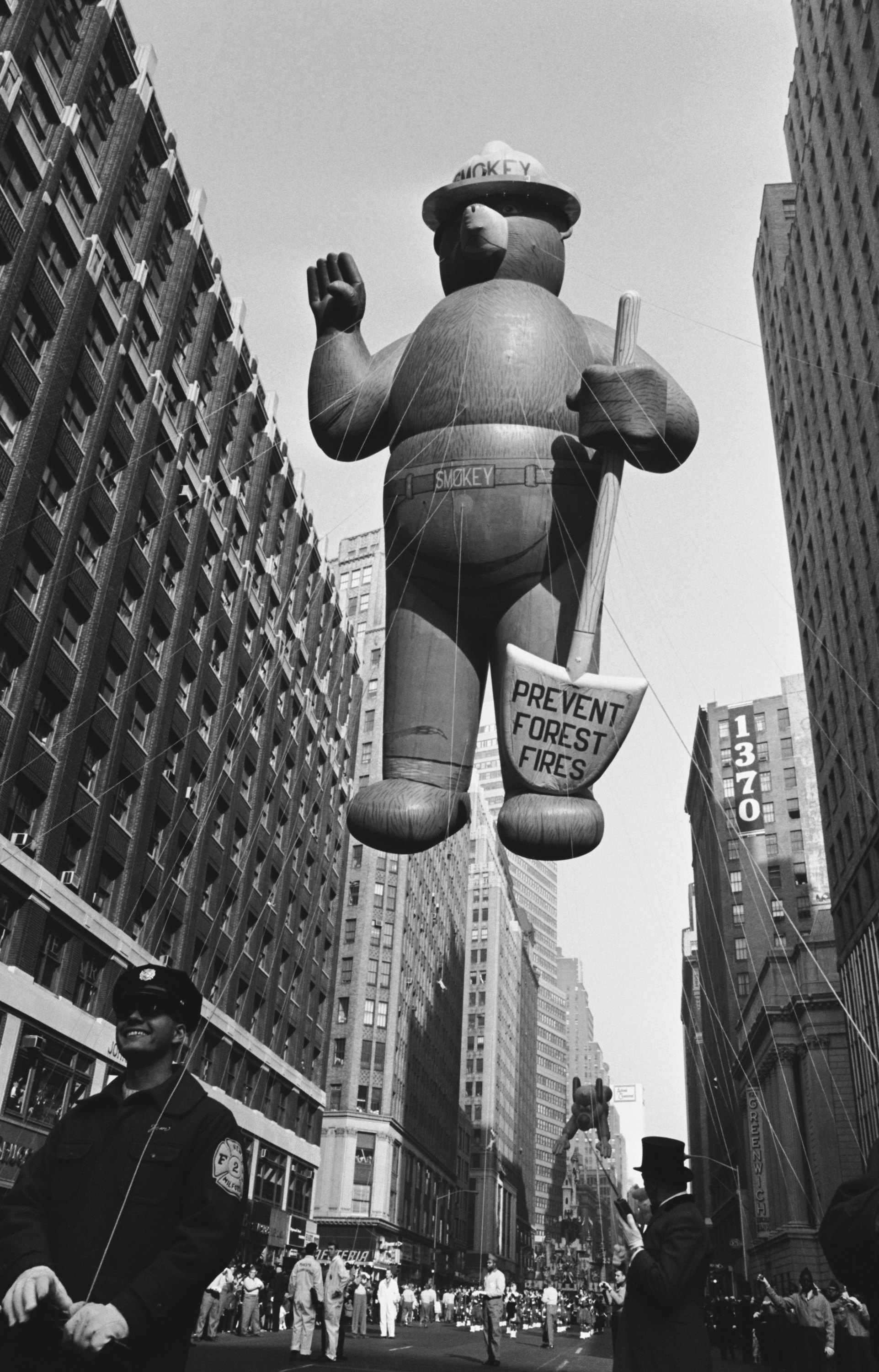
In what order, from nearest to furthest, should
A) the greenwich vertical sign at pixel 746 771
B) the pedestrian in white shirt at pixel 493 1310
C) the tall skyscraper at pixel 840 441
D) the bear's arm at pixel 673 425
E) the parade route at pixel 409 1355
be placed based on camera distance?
the bear's arm at pixel 673 425
the parade route at pixel 409 1355
the pedestrian in white shirt at pixel 493 1310
the tall skyscraper at pixel 840 441
the greenwich vertical sign at pixel 746 771

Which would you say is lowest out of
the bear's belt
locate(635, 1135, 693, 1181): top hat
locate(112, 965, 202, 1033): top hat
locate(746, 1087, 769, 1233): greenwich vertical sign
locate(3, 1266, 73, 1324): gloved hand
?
locate(3, 1266, 73, 1324): gloved hand

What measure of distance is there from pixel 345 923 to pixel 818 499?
32.5 meters

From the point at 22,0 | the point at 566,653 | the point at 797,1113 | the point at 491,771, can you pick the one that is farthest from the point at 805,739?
the point at 566,653

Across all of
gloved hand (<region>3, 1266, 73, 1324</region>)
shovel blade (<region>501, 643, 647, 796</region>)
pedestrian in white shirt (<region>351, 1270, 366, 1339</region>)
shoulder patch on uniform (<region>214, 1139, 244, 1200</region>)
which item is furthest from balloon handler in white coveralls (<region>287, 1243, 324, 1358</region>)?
gloved hand (<region>3, 1266, 73, 1324</region>)

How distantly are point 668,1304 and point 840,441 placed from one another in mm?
41006

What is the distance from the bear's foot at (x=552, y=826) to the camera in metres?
4.25

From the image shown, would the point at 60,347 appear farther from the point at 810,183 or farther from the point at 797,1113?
the point at 797,1113

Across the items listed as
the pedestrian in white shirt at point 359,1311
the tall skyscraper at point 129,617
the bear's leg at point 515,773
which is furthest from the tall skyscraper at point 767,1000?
the bear's leg at point 515,773

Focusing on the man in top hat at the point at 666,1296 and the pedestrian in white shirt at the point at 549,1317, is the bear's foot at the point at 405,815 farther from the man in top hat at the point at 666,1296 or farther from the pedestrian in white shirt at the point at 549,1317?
the pedestrian in white shirt at the point at 549,1317

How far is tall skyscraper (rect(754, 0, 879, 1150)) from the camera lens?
1427 inches

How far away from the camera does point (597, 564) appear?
4461 millimetres

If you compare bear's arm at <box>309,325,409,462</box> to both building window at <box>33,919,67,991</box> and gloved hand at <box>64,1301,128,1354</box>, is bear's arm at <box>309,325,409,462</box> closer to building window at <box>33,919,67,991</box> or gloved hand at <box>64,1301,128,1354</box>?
gloved hand at <box>64,1301,128,1354</box>

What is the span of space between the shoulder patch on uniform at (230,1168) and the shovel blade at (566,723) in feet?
6.79

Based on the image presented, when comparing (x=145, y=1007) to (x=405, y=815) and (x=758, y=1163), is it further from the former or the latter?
(x=758, y=1163)
